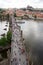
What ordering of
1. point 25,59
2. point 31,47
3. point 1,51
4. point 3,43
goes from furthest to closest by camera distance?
1. point 31,47
2. point 3,43
3. point 1,51
4. point 25,59

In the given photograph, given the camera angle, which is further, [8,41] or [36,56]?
[8,41]

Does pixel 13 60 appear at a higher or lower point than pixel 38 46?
higher

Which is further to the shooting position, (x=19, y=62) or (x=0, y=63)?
(x=0, y=63)

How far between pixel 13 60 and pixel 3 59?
1.40 meters

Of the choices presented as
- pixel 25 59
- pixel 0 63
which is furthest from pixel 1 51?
pixel 25 59

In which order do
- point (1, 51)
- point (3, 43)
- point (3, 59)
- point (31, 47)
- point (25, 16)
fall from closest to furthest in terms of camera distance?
point (3, 59) → point (1, 51) → point (3, 43) → point (31, 47) → point (25, 16)

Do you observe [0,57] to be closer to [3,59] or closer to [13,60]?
[3,59]

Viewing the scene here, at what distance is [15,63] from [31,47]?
4563mm

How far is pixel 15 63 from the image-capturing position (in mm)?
5535

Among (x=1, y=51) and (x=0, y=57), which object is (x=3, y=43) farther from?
(x=0, y=57)

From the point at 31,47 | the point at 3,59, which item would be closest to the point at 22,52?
the point at 3,59

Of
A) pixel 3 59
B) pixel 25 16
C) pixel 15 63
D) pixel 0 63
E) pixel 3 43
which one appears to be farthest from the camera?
pixel 25 16

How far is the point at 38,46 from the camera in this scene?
34.0 feet

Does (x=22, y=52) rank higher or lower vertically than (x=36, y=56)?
higher
